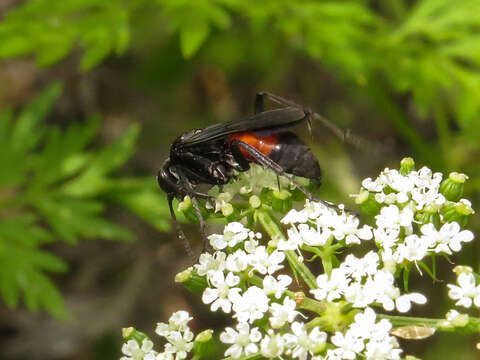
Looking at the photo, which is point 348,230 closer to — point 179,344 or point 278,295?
point 278,295

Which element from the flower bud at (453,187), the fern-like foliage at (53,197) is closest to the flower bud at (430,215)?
the flower bud at (453,187)

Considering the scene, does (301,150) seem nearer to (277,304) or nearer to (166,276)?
(277,304)

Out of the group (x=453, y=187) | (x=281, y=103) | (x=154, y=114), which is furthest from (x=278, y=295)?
(x=154, y=114)

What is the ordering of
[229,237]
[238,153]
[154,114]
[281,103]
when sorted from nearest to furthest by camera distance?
[229,237]
[238,153]
[281,103]
[154,114]

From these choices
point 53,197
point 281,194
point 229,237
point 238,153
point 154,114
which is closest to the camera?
point 229,237

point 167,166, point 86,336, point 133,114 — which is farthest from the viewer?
point 133,114

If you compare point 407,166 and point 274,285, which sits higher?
point 407,166

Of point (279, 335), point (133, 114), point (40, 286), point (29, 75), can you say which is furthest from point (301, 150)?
point (29, 75)
